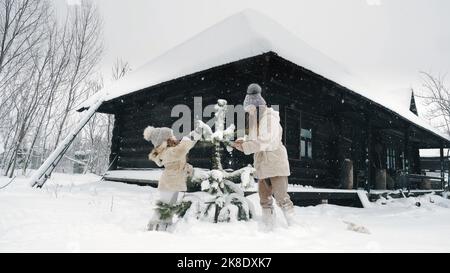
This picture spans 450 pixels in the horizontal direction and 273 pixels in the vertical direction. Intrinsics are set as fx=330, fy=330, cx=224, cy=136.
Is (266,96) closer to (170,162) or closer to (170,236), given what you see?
(170,162)

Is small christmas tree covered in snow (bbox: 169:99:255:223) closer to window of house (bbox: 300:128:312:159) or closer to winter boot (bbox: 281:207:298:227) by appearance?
winter boot (bbox: 281:207:298:227)

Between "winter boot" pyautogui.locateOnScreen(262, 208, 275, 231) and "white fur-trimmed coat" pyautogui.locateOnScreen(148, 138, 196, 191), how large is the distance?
3.26ft

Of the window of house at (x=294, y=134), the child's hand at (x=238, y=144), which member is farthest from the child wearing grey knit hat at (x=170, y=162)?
the window of house at (x=294, y=134)

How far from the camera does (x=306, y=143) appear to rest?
923cm

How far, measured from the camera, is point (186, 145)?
386 centimetres

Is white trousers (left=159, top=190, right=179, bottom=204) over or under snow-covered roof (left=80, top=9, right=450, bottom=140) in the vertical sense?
under

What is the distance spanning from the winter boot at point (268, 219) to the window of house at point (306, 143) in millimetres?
5350

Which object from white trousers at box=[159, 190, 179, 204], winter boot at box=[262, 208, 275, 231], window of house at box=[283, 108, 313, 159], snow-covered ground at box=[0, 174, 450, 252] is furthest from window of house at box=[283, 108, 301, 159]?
white trousers at box=[159, 190, 179, 204]

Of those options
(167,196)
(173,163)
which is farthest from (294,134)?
(167,196)

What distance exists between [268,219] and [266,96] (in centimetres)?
388

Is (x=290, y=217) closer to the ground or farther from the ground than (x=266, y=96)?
closer to the ground

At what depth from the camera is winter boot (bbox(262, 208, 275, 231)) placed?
A: 12.1ft

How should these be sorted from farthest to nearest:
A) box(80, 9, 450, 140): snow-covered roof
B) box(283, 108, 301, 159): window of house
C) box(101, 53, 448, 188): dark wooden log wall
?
box(283, 108, 301, 159): window of house < box(101, 53, 448, 188): dark wooden log wall < box(80, 9, 450, 140): snow-covered roof

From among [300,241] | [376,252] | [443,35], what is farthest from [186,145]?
[443,35]
